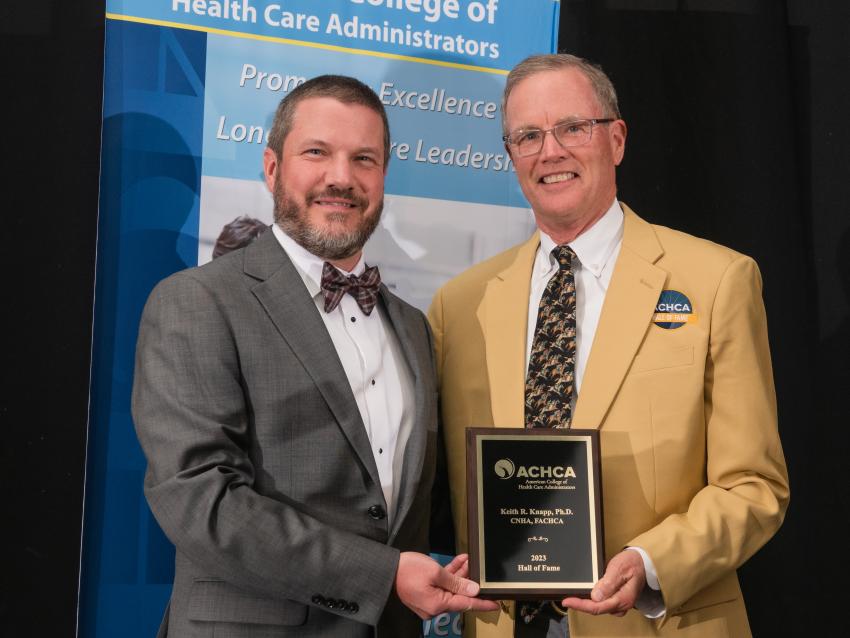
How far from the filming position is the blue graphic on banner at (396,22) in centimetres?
321

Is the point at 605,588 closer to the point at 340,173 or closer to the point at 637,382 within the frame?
the point at 637,382

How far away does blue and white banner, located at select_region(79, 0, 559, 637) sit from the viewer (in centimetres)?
304

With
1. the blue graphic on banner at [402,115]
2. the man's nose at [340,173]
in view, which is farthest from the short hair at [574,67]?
the man's nose at [340,173]

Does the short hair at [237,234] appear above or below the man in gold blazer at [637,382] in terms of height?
above

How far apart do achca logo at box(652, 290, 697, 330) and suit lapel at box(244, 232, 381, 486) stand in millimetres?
918

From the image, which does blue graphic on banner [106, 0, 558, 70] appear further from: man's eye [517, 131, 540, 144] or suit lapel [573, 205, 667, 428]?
suit lapel [573, 205, 667, 428]

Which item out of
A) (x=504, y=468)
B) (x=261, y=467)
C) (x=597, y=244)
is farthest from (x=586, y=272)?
(x=261, y=467)

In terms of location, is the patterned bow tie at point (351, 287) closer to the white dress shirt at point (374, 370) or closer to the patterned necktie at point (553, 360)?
the white dress shirt at point (374, 370)

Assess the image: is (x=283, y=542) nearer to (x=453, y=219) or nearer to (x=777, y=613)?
(x=453, y=219)

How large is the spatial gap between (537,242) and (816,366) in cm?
155

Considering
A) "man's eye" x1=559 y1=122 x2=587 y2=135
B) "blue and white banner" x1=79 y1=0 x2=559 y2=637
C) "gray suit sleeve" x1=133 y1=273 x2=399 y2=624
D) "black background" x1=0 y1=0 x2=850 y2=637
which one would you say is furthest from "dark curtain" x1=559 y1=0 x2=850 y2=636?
"gray suit sleeve" x1=133 y1=273 x2=399 y2=624

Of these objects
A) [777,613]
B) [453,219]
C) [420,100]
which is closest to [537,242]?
[453,219]

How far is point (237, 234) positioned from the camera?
322 cm

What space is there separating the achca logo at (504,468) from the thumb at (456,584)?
0.91 ft
